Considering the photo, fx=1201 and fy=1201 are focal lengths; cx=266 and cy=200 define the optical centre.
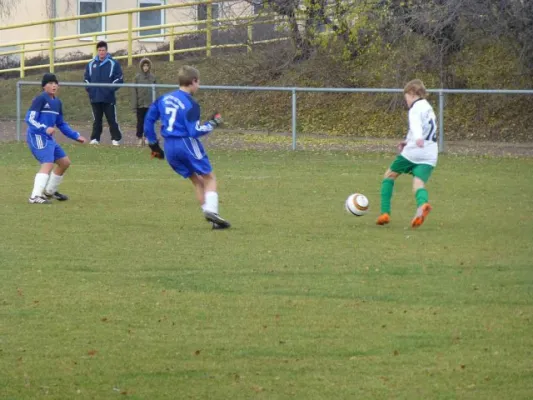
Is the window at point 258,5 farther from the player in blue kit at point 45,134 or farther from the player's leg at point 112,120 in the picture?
the player in blue kit at point 45,134

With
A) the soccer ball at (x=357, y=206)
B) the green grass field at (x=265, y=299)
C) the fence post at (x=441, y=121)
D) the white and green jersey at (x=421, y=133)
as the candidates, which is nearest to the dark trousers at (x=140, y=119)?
the fence post at (x=441, y=121)

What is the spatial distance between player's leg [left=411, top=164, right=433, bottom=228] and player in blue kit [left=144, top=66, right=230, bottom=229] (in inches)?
77.0

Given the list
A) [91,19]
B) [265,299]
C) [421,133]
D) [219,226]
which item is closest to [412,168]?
[421,133]

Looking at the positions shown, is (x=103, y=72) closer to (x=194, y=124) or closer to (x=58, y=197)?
(x=58, y=197)

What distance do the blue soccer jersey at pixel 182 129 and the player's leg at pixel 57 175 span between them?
2617mm

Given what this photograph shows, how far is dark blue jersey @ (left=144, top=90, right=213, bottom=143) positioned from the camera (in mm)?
12242

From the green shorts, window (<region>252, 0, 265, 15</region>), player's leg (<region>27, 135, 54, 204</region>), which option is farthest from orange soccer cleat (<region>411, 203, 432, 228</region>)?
window (<region>252, 0, 265, 15</region>)

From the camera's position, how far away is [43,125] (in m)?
14.7

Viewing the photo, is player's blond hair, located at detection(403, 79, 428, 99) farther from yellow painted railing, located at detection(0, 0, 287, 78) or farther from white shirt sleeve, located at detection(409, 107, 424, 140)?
yellow painted railing, located at detection(0, 0, 287, 78)

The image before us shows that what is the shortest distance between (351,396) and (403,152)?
21.6 feet

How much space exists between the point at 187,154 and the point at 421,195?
2.44m

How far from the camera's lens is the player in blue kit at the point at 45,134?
48.0 feet


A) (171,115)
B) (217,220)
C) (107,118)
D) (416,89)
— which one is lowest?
(217,220)

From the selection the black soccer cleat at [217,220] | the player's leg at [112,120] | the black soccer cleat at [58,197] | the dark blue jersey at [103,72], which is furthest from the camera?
the dark blue jersey at [103,72]
